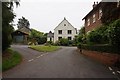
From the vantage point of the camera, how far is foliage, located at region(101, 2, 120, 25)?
26169mm

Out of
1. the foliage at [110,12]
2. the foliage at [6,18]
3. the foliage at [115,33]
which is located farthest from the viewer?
the foliage at [110,12]

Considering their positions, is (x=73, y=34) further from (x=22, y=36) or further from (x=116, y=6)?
(x=116, y=6)

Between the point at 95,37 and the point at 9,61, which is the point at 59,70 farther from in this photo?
the point at 95,37

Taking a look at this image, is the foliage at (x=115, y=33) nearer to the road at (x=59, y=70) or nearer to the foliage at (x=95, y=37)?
the road at (x=59, y=70)

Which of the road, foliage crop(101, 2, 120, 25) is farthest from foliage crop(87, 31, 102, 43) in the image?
the road

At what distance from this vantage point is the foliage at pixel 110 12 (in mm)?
26169

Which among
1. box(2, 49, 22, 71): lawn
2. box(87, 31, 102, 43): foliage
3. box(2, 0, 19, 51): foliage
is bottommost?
box(2, 49, 22, 71): lawn

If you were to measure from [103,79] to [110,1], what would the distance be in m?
16.8

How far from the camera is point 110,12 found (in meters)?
26.6

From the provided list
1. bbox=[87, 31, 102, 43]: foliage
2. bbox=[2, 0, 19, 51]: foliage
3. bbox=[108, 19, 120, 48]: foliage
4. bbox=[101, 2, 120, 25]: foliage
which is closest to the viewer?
bbox=[108, 19, 120, 48]: foliage

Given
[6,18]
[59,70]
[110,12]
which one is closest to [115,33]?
[59,70]

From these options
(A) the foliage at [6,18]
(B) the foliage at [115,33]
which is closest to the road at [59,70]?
(B) the foliage at [115,33]

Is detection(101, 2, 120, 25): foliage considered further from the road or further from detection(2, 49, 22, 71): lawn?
detection(2, 49, 22, 71): lawn

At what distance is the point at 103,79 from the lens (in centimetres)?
1220
